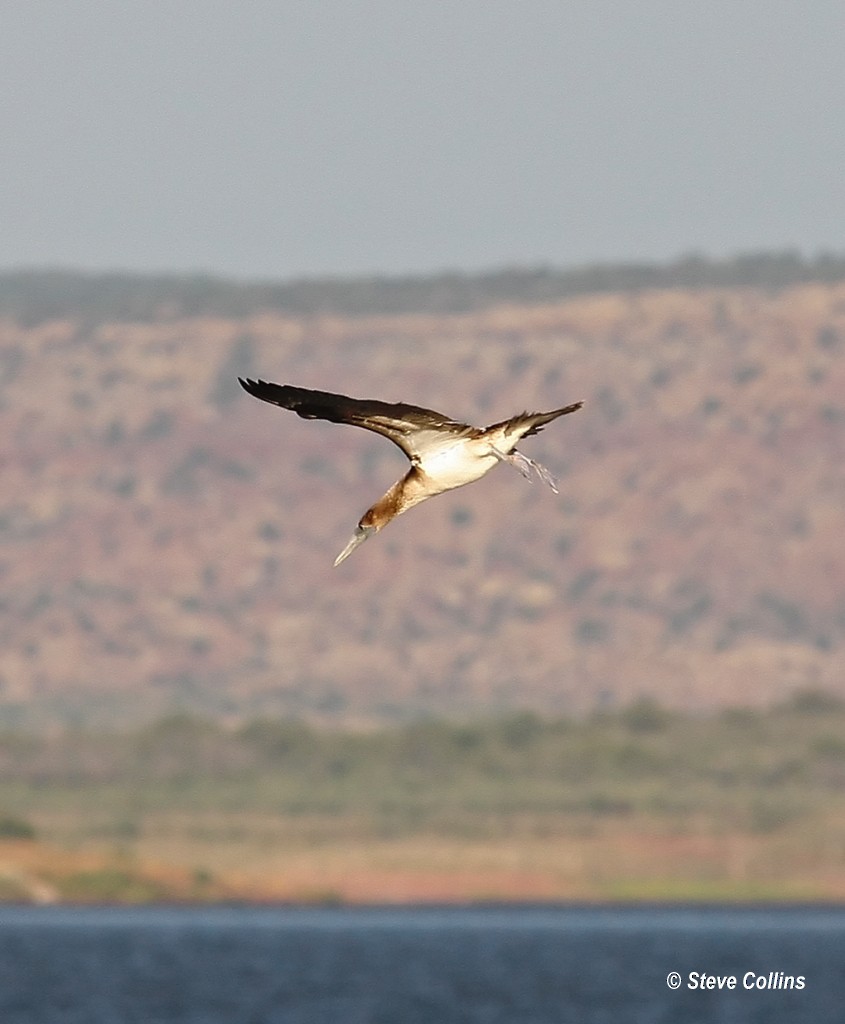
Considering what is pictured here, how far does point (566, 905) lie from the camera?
171625 mm

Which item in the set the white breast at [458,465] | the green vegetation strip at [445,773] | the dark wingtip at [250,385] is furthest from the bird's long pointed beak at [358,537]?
the green vegetation strip at [445,773]

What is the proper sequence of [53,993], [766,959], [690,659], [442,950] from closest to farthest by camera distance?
[53,993] < [766,959] < [442,950] < [690,659]

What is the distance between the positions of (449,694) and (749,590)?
66.4 feet

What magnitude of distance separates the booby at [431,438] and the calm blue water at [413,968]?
5605 cm

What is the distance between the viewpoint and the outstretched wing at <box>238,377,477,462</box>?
713 inches

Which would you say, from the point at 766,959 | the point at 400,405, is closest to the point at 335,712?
the point at 766,959

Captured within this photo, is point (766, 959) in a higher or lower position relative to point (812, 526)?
lower

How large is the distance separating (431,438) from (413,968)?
86627mm

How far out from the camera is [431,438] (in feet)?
60.1

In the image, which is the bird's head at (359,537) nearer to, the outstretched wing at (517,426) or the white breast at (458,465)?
the white breast at (458,465)

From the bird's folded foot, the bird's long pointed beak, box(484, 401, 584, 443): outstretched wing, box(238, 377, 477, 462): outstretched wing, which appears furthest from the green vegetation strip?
the bird's folded foot

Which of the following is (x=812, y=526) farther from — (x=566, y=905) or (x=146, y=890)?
(x=146, y=890)

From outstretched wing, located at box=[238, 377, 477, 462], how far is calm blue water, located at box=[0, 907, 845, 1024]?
183 feet

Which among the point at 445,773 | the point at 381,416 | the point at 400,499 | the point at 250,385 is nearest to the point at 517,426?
the point at 381,416
